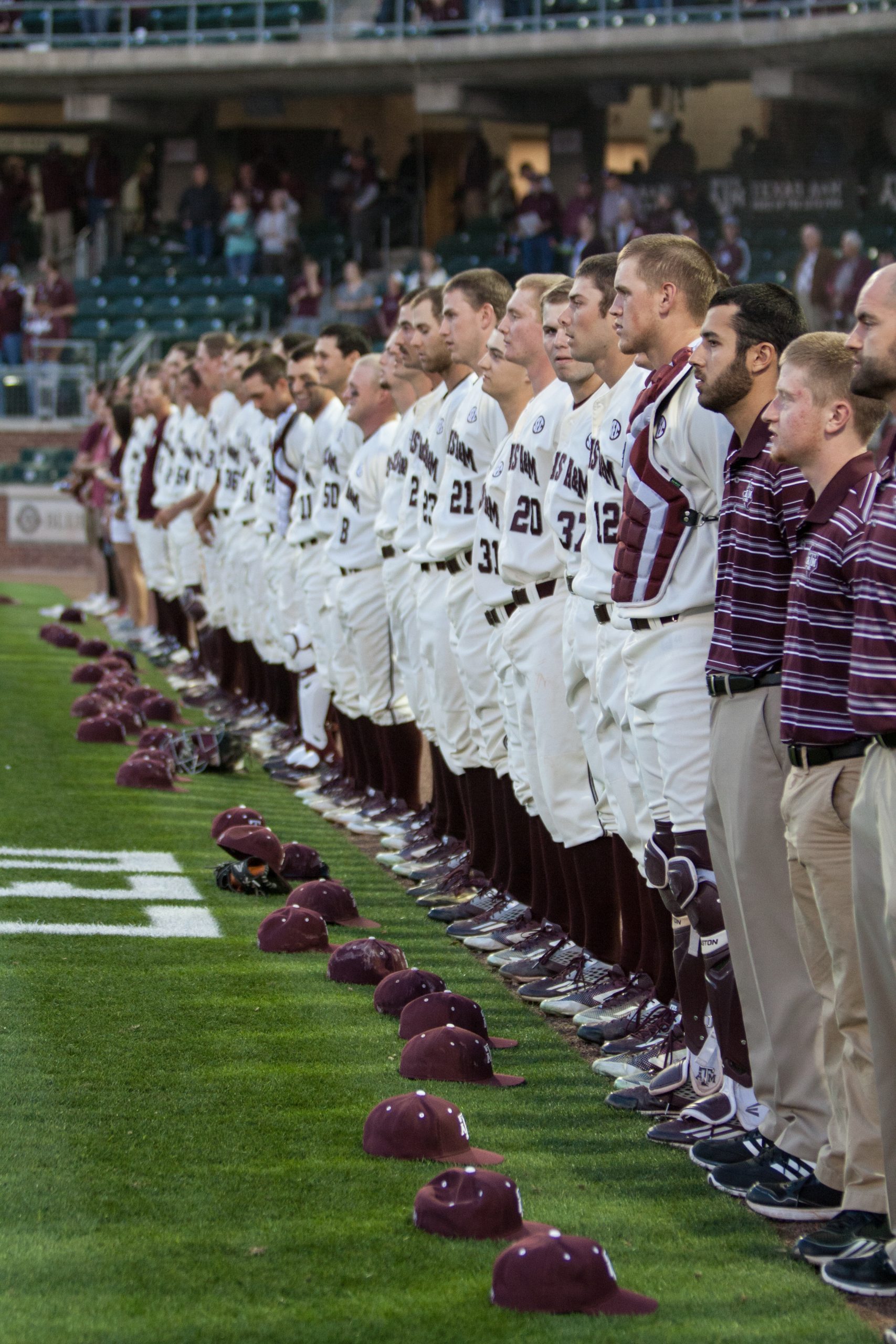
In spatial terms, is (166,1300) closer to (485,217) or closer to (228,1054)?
(228,1054)

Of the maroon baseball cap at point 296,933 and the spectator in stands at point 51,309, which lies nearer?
the maroon baseball cap at point 296,933

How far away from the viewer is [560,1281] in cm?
355

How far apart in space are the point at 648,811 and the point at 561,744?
3.94 ft

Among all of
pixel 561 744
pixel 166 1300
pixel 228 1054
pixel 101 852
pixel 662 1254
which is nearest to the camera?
pixel 166 1300

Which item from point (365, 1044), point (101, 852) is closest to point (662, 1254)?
point (365, 1044)

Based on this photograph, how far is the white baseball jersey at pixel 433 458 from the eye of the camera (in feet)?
26.1

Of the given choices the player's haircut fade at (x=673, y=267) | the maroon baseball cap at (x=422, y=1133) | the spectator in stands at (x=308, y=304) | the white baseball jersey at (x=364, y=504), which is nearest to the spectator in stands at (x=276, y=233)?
the spectator in stands at (x=308, y=304)

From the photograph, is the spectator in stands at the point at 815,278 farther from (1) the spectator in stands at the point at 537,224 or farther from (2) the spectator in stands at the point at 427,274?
(1) the spectator in stands at the point at 537,224

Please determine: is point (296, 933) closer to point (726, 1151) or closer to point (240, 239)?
point (726, 1151)

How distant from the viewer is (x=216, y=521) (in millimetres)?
14133

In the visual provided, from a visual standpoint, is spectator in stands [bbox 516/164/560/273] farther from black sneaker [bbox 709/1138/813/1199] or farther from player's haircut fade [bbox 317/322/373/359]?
black sneaker [bbox 709/1138/813/1199]

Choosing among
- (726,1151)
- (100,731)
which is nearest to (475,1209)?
(726,1151)

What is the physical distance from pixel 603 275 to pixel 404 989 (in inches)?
93.8

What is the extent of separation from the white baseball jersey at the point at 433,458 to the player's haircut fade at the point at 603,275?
79.8 inches
